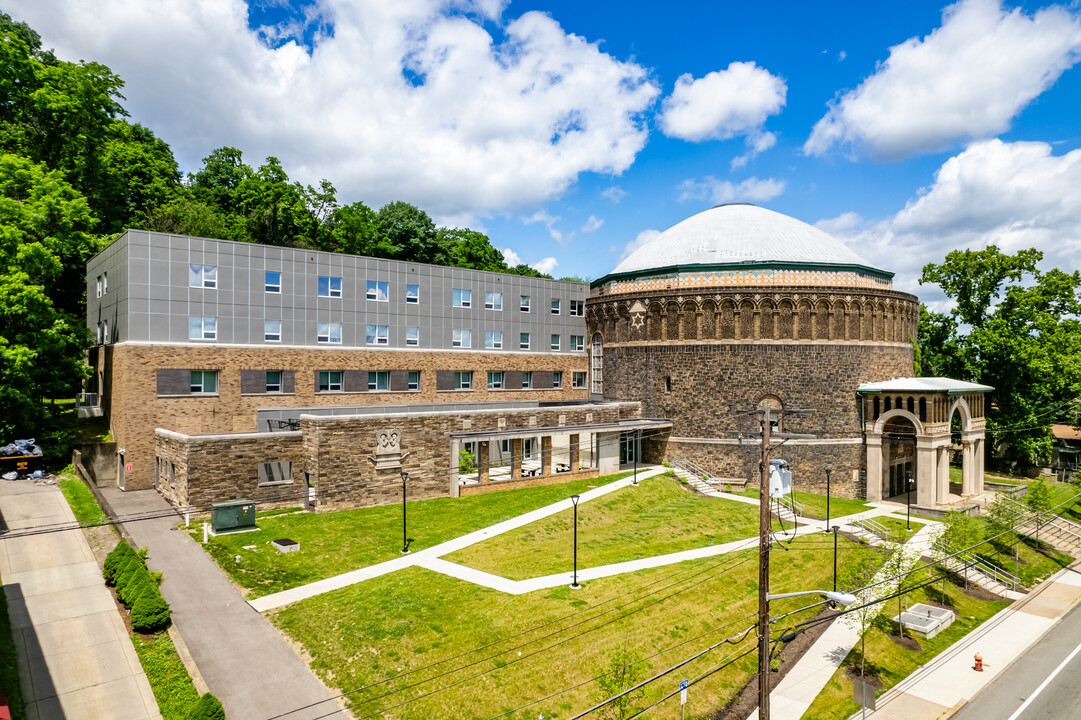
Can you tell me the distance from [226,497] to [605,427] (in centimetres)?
2441

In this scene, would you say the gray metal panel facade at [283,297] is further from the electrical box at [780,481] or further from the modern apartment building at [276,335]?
the electrical box at [780,481]

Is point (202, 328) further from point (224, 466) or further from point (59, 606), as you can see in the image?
point (59, 606)

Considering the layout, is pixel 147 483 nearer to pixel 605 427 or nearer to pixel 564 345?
pixel 605 427

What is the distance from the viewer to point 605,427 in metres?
43.2

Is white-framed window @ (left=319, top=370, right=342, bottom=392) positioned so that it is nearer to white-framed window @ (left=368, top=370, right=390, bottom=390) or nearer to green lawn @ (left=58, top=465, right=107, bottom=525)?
white-framed window @ (left=368, top=370, right=390, bottom=390)

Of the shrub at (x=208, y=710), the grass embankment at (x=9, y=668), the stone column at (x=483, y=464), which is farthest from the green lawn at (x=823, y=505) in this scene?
the grass embankment at (x=9, y=668)

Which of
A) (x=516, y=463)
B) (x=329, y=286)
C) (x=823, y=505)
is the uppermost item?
(x=329, y=286)

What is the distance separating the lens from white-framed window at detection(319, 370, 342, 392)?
128ft

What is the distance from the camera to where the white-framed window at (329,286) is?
3928 centimetres

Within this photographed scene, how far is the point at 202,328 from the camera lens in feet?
114

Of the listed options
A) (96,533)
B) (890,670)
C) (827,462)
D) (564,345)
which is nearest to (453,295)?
(564,345)

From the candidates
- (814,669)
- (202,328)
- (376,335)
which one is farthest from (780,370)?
(202,328)

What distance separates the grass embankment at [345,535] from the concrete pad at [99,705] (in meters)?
5.49

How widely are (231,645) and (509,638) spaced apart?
28.2ft
